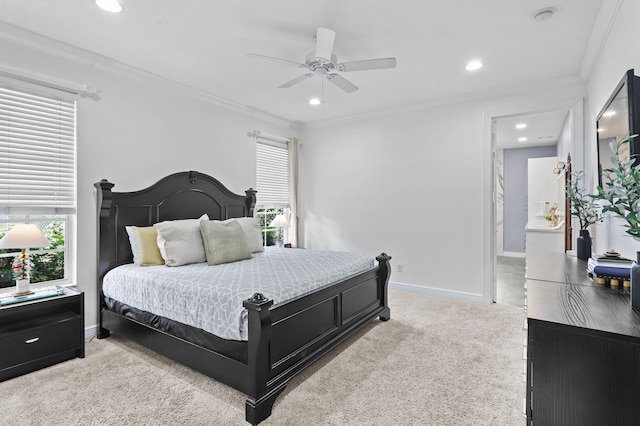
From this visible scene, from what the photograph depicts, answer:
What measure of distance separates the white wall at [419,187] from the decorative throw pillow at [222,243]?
7.64 feet

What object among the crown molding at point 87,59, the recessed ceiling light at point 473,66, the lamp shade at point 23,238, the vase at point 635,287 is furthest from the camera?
the recessed ceiling light at point 473,66

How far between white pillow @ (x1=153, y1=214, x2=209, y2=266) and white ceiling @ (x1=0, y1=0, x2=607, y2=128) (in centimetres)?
166

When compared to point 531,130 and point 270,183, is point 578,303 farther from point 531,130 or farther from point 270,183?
point 531,130

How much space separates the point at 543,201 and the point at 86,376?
8.48 metres

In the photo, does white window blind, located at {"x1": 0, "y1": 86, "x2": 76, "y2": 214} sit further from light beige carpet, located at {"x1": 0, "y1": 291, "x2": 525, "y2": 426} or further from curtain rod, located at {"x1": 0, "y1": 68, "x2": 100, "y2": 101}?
light beige carpet, located at {"x1": 0, "y1": 291, "x2": 525, "y2": 426}

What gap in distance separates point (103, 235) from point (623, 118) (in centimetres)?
413

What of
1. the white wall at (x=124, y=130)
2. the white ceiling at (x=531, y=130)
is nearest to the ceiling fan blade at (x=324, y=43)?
the white wall at (x=124, y=130)

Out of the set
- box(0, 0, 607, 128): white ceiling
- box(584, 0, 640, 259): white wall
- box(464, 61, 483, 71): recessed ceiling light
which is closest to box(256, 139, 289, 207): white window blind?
box(0, 0, 607, 128): white ceiling

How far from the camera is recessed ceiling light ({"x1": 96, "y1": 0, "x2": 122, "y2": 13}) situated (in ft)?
7.76

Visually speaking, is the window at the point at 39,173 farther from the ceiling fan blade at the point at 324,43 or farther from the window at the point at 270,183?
the window at the point at 270,183

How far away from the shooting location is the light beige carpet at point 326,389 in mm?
2018

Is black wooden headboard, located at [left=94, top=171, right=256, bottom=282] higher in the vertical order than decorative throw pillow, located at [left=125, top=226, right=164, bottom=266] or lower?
higher

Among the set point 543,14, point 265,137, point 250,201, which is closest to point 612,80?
point 543,14

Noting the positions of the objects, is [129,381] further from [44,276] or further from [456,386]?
[456,386]
